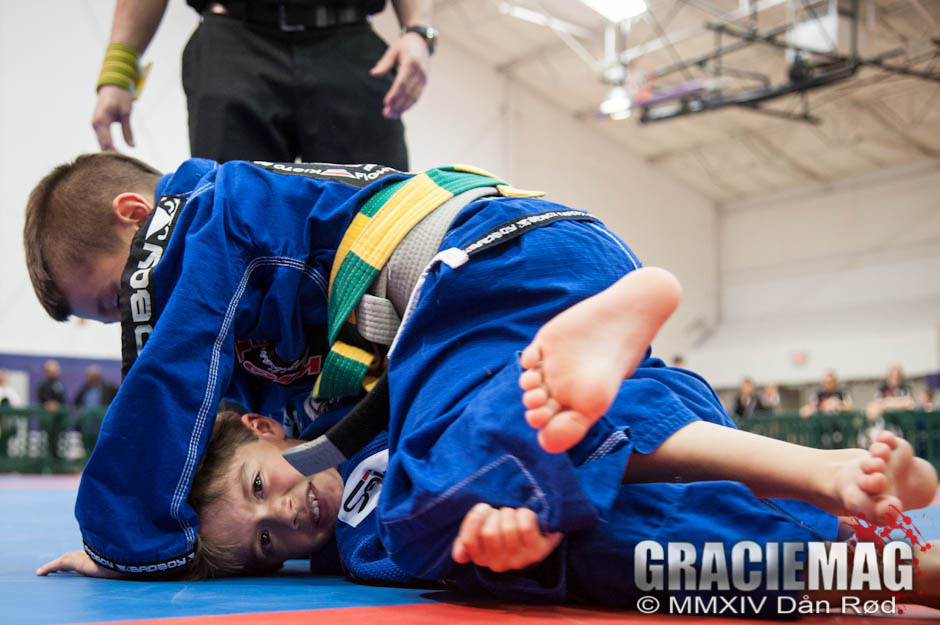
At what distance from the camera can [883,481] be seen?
2.98ft

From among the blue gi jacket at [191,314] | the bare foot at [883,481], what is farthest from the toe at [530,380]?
the blue gi jacket at [191,314]

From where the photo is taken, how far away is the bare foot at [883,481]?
0.92 meters

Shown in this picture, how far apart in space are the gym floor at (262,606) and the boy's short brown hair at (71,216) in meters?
0.52

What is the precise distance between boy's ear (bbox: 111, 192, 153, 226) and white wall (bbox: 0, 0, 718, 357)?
Result: 10.0 metres

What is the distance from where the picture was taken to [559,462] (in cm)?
100

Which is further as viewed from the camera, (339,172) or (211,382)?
(339,172)

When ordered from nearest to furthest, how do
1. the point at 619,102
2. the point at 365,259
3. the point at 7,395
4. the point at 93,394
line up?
the point at 365,259 → the point at 7,395 → the point at 93,394 → the point at 619,102

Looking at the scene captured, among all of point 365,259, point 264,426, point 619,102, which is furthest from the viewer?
point 619,102

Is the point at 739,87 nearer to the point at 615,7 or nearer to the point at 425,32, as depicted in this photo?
the point at 615,7

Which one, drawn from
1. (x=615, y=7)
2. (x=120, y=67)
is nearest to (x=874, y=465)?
(x=120, y=67)

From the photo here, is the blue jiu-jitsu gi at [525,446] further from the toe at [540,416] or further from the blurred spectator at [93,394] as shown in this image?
the blurred spectator at [93,394]

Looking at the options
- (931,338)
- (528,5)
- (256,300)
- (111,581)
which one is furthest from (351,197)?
(931,338)

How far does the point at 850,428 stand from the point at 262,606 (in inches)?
353

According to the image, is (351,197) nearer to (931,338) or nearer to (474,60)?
(474,60)
